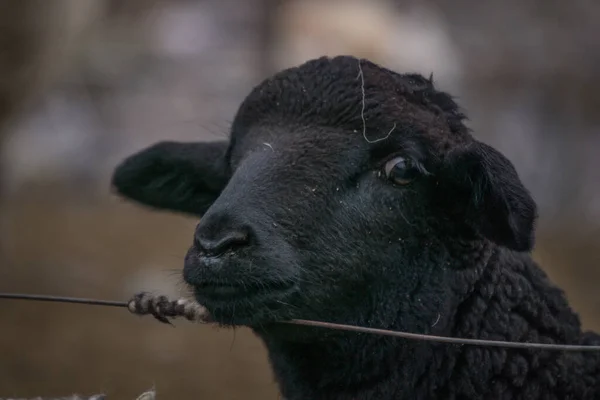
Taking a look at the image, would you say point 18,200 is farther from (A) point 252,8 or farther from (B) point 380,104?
(B) point 380,104

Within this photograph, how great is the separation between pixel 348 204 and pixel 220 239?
560 millimetres

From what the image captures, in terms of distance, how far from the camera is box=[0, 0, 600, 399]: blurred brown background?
8.30 meters

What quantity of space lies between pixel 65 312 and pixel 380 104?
6.77 m

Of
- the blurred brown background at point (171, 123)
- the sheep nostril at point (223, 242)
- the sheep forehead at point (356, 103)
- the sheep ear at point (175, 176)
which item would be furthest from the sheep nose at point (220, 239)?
the blurred brown background at point (171, 123)

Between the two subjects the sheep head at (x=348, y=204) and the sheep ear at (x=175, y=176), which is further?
the sheep ear at (x=175, y=176)

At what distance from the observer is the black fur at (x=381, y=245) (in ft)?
11.1

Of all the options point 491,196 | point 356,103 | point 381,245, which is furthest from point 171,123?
point 491,196

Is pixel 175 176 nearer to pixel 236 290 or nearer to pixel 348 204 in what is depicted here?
pixel 348 204

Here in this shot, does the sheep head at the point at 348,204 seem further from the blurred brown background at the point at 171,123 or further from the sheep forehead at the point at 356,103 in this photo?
the blurred brown background at the point at 171,123

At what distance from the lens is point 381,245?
3555 mm

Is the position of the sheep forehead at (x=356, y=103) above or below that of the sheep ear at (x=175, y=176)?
above

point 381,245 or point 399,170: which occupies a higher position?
point 399,170

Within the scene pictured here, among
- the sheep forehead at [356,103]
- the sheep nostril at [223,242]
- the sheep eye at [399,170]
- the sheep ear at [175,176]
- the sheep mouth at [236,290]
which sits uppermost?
the sheep forehead at [356,103]

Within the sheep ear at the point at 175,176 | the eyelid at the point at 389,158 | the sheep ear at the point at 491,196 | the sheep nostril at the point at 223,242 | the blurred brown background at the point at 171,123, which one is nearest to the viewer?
the sheep nostril at the point at 223,242
